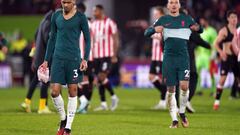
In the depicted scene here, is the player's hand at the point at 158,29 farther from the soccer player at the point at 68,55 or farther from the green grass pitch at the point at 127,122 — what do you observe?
the green grass pitch at the point at 127,122

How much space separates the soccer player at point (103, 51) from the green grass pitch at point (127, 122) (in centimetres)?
53

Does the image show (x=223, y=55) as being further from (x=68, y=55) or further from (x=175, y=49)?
(x=68, y=55)

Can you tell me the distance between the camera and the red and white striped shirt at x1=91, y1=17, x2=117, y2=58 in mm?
19594

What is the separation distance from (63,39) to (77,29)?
310 millimetres

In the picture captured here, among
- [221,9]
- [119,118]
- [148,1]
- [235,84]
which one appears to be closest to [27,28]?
[148,1]

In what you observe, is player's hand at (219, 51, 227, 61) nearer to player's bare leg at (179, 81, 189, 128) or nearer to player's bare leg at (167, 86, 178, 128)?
player's bare leg at (179, 81, 189, 128)

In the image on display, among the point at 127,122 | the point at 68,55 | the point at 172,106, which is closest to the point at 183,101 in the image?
the point at 172,106

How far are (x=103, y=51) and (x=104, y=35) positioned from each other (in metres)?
0.56

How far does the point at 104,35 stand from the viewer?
20.0 metres

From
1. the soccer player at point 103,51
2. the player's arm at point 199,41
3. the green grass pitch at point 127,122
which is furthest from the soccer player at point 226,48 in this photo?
the soccer player at point 103,51

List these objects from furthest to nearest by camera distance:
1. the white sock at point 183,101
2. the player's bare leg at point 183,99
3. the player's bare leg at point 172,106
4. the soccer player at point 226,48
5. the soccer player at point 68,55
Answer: the soccer player at point 226,48 < the white sock at point 183,101 < the player's bare leg at point 183,99 < the player's bare leg at point 172,106 < the soccer player at point 68,55

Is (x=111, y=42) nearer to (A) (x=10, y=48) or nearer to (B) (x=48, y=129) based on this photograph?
(B) (x=48, y=129)

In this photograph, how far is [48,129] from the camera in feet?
45.7

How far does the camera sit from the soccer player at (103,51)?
19.5m
